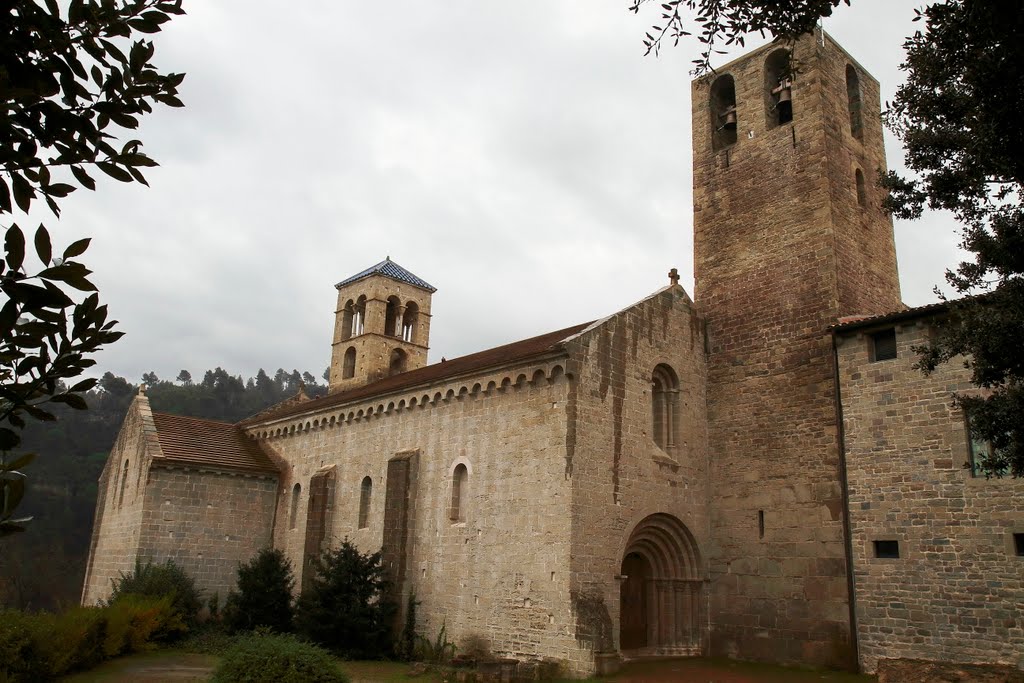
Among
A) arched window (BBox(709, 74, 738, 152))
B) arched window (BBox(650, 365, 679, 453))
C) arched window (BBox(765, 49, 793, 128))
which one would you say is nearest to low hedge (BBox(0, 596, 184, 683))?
arched window (BBox(650, 365, 679, 453))

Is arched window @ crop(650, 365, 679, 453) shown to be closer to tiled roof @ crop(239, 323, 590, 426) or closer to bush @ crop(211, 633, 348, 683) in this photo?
tiled roof @ crop(239, 323, 590, 426)

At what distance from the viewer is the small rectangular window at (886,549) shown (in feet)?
55.3

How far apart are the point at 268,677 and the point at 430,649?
753cm

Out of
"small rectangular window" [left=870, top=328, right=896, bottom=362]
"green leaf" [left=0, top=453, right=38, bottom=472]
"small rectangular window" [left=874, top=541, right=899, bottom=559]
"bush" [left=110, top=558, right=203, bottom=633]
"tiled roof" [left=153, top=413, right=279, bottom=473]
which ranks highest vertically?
"small rectangular window" [left=870, top=328, right=896, bottom=362]

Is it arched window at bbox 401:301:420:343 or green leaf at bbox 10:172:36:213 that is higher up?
arched window at bbox 401:301:420:343

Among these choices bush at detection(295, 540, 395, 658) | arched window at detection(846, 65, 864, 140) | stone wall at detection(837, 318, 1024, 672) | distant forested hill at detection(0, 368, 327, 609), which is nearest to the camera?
stone wall at detection(837, 318, 1024, 672)

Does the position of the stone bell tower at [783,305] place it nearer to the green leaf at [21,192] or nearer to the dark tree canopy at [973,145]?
the dark tree canopy at [973,145]

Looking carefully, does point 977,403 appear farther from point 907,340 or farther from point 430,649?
point 430,649

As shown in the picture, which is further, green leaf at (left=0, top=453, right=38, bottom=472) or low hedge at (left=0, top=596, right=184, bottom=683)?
low hedge at (left=0, top=596, right=184, bottom=683)

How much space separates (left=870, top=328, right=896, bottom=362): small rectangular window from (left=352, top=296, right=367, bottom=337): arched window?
23.3 metres

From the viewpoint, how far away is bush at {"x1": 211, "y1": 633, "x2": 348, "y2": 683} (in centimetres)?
1237

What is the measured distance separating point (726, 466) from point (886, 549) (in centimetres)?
447

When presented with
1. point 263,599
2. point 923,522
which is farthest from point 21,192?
point 263,599

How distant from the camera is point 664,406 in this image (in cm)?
2050
